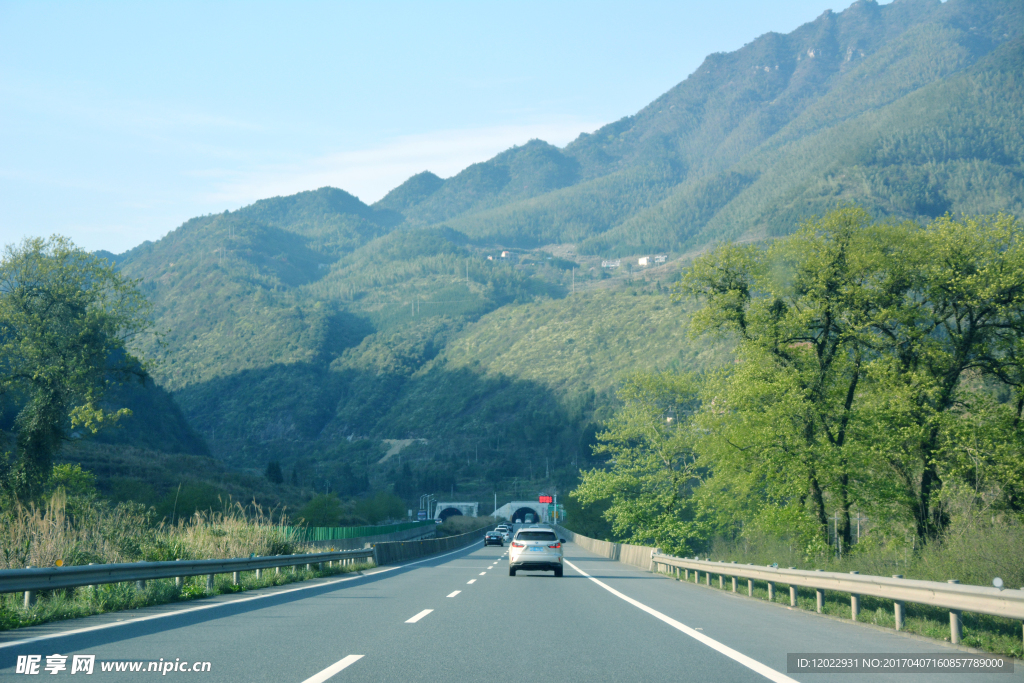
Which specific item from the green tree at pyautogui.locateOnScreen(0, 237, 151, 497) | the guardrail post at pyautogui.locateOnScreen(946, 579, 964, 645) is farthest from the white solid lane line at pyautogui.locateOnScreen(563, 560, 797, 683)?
the green tree at pyautogui.locateOnScreen(0, 237, 151, 497)

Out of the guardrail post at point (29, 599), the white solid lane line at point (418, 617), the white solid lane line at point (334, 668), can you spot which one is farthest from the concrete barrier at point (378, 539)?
the white solid lane line at point (334, 668)

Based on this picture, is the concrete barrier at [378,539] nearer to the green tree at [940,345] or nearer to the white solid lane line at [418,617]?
the white solid lane line at [418,617]

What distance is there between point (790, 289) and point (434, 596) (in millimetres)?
20563

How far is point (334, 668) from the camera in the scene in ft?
24.7

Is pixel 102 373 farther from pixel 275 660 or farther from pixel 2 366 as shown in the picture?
pixel 275 660

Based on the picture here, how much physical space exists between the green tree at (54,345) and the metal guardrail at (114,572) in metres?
27.3

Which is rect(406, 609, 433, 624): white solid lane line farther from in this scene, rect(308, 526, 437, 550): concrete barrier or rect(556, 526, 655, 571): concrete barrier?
rect(556, 526, 655, 571): concrete barrier

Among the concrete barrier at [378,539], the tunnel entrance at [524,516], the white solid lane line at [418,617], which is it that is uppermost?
the white solid lane line at [418,617]

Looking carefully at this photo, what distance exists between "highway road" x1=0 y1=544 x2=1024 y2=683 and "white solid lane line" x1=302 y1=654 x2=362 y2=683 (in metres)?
0.02

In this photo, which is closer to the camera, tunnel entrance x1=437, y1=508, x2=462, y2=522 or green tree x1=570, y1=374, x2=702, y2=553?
green tree x1=570, y1=374, x2=702, y2=553

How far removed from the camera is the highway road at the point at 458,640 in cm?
750

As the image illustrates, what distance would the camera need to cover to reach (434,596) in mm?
16453

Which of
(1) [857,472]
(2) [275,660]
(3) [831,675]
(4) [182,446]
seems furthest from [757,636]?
(4) [182,446]

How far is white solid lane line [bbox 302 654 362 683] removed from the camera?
6.95m
